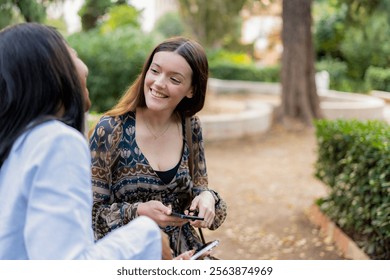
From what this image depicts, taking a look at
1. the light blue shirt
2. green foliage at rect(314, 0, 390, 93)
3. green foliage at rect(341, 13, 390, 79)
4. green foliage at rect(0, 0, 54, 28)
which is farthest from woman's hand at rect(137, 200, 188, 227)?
green foliage at rect(341, 13, 390, 79)

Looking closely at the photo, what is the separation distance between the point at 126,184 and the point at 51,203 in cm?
102

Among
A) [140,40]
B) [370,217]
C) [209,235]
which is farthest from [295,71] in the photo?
[370,217]

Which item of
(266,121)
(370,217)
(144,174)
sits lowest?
(266,121)

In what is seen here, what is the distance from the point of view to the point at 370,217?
175 inches

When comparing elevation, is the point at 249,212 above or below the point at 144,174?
below

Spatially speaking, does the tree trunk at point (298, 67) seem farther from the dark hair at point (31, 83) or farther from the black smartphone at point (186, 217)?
the dark hair at point (31, 83)

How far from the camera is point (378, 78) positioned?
1983cm

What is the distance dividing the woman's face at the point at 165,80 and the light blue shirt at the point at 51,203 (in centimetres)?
97

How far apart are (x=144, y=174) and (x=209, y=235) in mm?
3543

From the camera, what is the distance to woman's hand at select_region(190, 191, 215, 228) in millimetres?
2168

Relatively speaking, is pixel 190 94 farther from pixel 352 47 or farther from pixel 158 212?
pixel 352 47

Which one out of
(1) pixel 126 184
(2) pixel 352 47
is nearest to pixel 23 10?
(1) pixel 126 184

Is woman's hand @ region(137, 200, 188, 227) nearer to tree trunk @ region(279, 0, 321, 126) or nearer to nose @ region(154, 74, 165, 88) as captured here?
nose @ region(154, 74, 165, 88)
